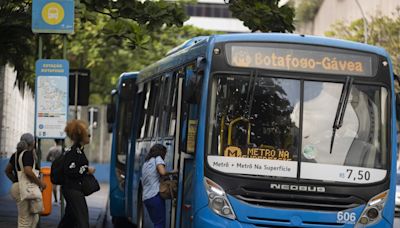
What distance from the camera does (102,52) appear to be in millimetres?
45875

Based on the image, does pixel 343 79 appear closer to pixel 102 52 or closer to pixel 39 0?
pixel 39 0

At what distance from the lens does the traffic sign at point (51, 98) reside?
14164mm

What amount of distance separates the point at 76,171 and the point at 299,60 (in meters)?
2.92

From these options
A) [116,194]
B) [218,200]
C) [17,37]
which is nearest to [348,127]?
[218,200]

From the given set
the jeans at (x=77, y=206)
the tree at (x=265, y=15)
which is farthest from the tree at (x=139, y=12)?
the jeans at (x=77, y=206)

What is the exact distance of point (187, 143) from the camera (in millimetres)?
11977

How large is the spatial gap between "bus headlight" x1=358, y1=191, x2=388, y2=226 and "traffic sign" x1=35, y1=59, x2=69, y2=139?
472 centimetres

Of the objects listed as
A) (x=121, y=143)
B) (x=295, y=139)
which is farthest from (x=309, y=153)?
(x=121, y=143)

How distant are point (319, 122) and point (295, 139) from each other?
13.2 inches

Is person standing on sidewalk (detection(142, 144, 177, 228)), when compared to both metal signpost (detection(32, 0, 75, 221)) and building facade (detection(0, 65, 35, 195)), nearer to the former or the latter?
metal signpost (detection(32, 0, 75, 221))

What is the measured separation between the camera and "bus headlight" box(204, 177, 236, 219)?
11.2 meters

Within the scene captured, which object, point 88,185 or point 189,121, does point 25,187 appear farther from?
point 189,121

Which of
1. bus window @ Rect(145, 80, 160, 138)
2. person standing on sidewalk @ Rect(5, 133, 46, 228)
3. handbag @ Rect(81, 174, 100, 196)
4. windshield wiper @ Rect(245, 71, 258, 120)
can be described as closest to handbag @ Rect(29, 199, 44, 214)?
person standing on sidewalk @ Rect(5, 133, 46, 228)

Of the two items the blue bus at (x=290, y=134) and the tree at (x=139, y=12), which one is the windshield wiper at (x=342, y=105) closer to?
the blue bus at (x=290, y=134)
